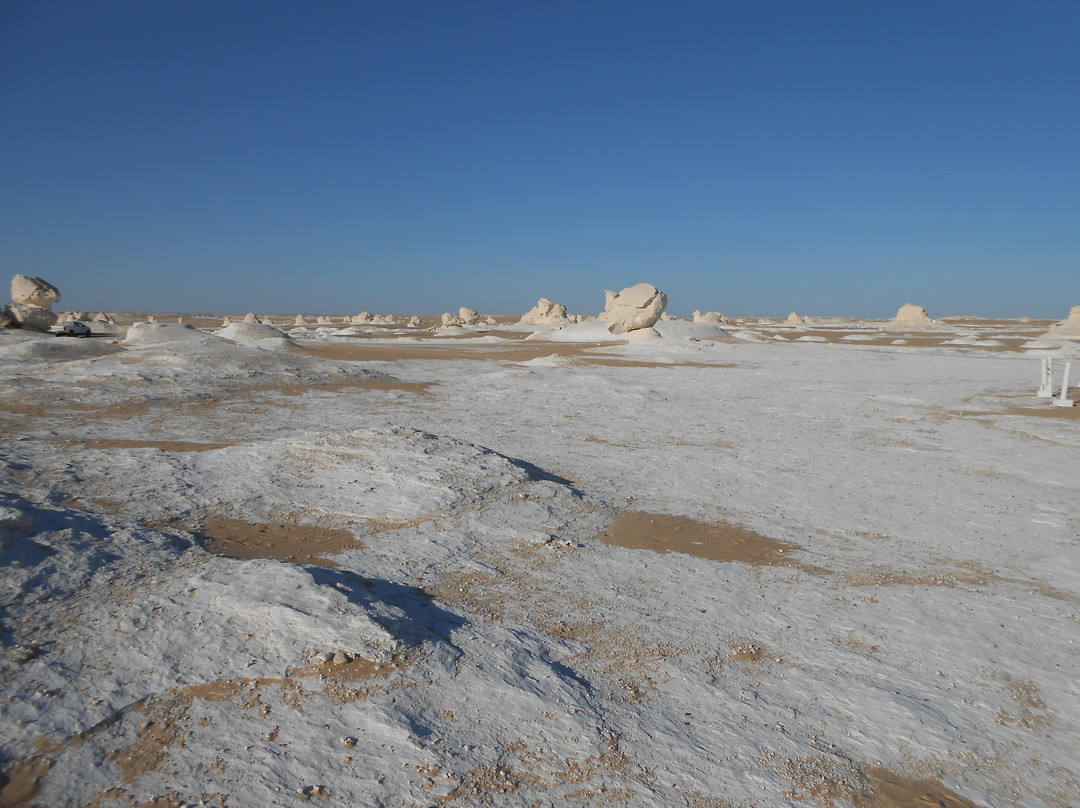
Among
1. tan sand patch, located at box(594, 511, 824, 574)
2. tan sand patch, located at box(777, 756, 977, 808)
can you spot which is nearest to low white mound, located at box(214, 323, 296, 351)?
tan sand patch, located at box(594, 511, 824, 574)

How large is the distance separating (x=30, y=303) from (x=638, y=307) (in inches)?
1224

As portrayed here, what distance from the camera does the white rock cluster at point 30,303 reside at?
28328 mm

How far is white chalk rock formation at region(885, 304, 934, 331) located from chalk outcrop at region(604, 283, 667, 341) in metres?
45.0

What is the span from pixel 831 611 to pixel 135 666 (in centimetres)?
462

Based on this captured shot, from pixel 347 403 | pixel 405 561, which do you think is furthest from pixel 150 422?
pixel 405 561

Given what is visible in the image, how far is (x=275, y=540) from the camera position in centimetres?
534

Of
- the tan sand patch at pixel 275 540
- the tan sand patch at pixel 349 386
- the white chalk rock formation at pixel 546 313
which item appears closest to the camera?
the tan sand patch at pixel 275 540

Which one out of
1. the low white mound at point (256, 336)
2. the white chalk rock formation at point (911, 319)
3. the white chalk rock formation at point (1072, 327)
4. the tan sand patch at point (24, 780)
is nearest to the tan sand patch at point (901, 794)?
the tan sand patch at point (24, 780)

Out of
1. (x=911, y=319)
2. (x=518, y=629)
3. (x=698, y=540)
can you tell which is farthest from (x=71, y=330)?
(x=911, y=319)

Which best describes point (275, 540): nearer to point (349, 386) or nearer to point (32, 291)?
point (349, 386)

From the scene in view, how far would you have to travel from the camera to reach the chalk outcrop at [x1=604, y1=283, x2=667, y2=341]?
35406 mm

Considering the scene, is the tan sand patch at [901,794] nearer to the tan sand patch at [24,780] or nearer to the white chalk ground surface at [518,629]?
the white chalk ground surface at [518,629]

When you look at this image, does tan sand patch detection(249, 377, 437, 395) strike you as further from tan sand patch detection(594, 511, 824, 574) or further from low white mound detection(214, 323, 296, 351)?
low white mound detection(214, 323, 296, 351)

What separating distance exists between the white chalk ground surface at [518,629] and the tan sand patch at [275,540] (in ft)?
0.57
